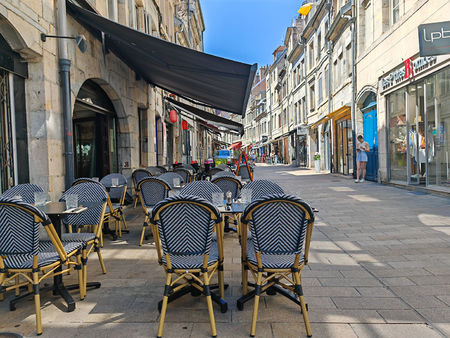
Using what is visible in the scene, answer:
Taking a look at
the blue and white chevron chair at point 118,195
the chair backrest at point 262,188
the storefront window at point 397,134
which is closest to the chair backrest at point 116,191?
the blue and white chevron chair at point 118,195

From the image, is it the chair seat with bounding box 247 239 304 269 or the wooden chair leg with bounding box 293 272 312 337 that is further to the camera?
the chair seat with bounding box 247 239 304 269

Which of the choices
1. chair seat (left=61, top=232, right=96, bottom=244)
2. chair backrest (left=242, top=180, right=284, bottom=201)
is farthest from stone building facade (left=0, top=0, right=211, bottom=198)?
chair backrest (left=242, top=180, right=284, bottom=201)

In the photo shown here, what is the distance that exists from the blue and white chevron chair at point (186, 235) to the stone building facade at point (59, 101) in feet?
9.55

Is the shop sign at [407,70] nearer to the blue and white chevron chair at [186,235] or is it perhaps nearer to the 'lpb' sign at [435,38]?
the 'lpb' sign at [435,38]

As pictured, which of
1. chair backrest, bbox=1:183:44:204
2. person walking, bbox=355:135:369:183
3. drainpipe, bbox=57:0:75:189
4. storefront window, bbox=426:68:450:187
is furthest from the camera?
person walking, bbox=355:135:369:183

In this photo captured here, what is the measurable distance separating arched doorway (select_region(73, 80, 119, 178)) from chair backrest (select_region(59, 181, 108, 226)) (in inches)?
139

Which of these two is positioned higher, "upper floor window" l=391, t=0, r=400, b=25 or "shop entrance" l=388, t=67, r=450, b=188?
"upper floor window" l=391, t=0, r=400, b=25

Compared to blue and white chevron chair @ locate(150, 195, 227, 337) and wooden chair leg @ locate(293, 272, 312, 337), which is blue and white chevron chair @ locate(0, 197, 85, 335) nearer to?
blue and white chevron chair @ locate(150, 195, 227, 337)

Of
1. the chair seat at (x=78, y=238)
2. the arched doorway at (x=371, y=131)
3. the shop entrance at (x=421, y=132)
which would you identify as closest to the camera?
the chair seat at (x=78, y=238)

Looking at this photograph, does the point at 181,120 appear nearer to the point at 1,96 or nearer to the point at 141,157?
the point at 141,157

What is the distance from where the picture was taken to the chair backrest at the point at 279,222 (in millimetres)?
2346

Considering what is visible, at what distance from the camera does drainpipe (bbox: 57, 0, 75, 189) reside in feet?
15.9

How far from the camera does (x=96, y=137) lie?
7.84 meters

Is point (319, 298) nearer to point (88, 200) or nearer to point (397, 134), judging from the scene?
point (88, 200)
